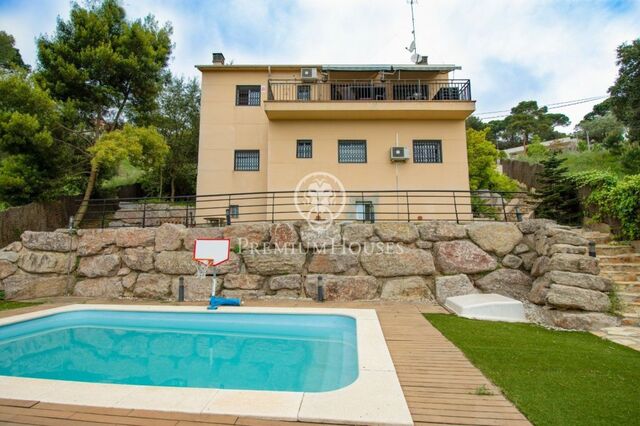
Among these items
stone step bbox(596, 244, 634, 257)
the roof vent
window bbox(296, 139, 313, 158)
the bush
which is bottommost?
stone step bbox(596, 244, 634, 257)

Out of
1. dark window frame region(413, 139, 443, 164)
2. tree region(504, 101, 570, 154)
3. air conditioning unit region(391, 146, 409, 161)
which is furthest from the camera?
tree region(504, 101, 570, 154)

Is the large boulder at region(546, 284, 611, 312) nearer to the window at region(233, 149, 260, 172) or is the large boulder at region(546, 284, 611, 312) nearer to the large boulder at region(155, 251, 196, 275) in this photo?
the large boulder at region(155, 251, 196, 275)

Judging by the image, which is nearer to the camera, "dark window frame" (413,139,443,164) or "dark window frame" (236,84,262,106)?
"dark window frame" (413,139,443,164)

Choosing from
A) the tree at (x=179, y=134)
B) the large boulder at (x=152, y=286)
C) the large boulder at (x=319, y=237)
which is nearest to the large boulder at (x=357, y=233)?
the large boulder at (x=319, y=237)

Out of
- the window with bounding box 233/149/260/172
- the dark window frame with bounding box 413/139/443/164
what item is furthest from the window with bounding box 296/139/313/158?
the dark window frame with bounding box 413/139/443/164

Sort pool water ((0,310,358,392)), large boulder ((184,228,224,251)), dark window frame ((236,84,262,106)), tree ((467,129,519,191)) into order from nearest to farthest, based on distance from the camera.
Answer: pool water ((0,310,358,392)) → large boulder ((184,228,224,251)) → dark window frame ((236,84,262,106)) → tree ((467,129,519,191))

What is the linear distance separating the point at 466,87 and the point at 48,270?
47.4 feet

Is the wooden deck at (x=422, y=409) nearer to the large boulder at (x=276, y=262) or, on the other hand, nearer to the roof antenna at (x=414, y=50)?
the large boulder at (x=276, y=262)

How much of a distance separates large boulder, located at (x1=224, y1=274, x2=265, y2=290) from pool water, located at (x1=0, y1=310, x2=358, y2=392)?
151 centimetres

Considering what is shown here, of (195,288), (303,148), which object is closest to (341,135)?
(303,148)

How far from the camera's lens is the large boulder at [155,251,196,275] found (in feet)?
25.0

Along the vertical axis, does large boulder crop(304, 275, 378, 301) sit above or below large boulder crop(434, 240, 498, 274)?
below

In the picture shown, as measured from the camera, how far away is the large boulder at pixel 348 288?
23.6 feet

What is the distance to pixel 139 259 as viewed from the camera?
7844mm
